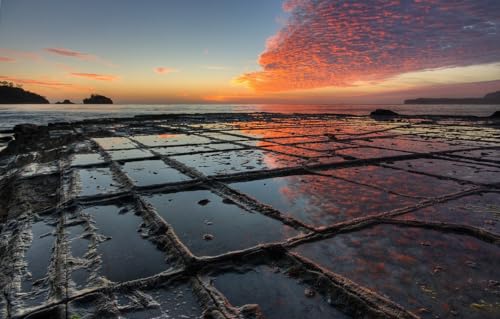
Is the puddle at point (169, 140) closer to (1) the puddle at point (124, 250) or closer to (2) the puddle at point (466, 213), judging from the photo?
(1) the puddle at point (124, 250)

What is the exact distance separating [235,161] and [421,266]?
4.45 metres

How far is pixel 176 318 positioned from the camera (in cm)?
172

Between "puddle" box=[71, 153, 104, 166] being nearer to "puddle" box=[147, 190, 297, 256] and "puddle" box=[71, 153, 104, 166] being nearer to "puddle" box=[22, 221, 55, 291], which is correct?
"puddle" box=[147, 190, 297, 256]

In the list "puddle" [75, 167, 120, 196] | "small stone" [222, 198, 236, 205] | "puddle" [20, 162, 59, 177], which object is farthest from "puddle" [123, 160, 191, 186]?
"puddle" [20, 162, 59, 177]

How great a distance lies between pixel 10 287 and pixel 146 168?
12.3 feet

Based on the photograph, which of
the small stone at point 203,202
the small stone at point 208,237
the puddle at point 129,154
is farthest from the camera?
the puddle at point 129,154

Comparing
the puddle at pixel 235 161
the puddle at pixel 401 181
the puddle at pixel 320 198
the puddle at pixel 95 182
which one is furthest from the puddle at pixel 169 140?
the puddle at pixel 401 181

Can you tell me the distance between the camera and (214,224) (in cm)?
309

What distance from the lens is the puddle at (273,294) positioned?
177 cm

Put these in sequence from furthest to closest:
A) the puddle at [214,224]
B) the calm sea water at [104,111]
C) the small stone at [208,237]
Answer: the calm sea water at [104,111]
the small stone at [208,237]
the puddle at [214,224]

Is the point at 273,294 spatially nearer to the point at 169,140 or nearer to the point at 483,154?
the point at 483,154

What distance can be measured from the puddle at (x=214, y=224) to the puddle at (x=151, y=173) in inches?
30.7

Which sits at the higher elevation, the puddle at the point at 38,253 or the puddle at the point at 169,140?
the puddle at the point at 169,140

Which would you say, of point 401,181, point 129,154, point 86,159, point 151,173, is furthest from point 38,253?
point 129,154
